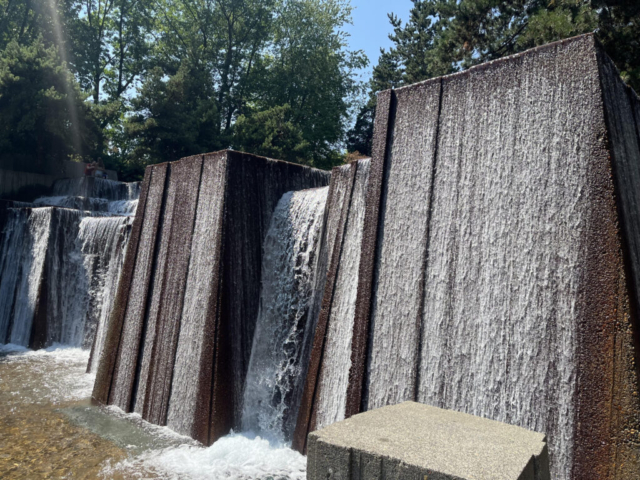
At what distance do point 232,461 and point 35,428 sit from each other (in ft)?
7.74

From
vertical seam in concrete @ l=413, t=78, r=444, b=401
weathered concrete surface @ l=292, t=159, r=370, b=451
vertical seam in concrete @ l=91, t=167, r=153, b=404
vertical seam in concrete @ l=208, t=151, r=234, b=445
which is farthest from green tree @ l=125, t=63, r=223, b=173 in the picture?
vertical seam in concrete @ l=413, t=78, r=444, b=401

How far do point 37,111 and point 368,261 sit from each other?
1516 cm

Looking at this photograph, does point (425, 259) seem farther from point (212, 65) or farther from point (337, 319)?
point (212, 65)

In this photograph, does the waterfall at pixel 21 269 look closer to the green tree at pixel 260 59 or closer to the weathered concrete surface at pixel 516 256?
the weathered concrete surface at pixel 516 256

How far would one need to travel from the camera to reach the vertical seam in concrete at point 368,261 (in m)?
4.00

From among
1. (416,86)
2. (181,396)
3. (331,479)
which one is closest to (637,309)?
(331,479)

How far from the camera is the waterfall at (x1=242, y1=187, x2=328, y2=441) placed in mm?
5090

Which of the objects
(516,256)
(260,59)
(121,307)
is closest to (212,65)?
(260,59)

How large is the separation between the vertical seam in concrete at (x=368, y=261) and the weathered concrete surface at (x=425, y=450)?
1.55 meters

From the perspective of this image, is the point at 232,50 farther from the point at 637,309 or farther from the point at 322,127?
the point at 637,309

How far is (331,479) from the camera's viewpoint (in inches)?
83.3

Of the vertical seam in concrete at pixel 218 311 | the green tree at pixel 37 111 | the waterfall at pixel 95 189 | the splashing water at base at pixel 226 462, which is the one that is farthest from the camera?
the green tree at pixel 37 111

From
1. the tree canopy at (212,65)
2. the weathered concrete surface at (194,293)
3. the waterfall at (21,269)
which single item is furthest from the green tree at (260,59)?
the weathered concrete surface at (194,293)

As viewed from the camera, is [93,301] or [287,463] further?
[93,301]
